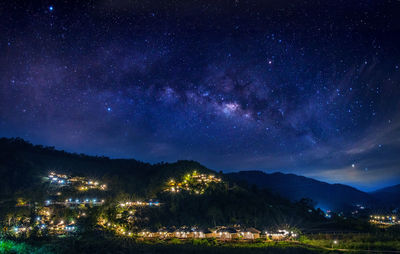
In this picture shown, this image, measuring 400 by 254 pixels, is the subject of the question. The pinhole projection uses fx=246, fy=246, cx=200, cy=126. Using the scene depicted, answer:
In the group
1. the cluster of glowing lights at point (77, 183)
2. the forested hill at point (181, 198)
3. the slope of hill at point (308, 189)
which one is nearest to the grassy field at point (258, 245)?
the forested hill at point (181, 198)

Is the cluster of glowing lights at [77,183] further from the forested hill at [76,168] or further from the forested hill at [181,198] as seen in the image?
the forested hill at [76,168]

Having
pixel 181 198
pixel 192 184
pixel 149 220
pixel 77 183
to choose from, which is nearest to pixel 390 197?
pixel 192 184

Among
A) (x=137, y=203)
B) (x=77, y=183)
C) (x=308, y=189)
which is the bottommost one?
(x=308, y=189)

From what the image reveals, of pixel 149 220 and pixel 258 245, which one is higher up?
pixel 149 220

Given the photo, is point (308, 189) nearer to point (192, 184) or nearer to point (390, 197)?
point (390, 197)

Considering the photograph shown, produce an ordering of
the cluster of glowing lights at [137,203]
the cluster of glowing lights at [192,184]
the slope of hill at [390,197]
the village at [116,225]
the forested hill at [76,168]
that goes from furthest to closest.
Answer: the slope of hill at [390,197] → the forested hill at [76,168] → the cluster of glowing lights at [192,184] → the cluster of glowing lights at [137,203] → the village at [116,225]

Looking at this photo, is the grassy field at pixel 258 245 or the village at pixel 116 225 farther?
the village at pixel 116 225

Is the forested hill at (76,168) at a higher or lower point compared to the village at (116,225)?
higher

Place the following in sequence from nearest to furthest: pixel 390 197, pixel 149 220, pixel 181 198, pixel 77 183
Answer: pixel 149 220 < pixel 181 198 < pixel 77 183 < pixel 390 197
